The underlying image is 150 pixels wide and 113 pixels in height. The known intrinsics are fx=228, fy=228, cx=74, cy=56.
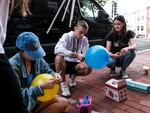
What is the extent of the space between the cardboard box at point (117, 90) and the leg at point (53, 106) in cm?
87

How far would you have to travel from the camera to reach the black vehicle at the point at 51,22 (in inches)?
155

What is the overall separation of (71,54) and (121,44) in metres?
1.27

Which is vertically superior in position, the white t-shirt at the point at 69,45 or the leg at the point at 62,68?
the white t-shirt at the point at 69,45

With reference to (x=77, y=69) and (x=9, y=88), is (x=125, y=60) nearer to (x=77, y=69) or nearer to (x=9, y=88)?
(x=77, y=69)

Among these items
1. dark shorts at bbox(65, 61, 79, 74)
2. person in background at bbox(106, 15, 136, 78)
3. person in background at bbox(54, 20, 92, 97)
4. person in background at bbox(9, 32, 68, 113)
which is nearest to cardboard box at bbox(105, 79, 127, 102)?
person in background at bbox(54, 20, 92, 97)

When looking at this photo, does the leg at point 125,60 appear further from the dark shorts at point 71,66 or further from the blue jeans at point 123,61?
the dark shorts at point 71,66

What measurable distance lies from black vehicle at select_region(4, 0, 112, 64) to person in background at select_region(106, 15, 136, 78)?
82 centimetres

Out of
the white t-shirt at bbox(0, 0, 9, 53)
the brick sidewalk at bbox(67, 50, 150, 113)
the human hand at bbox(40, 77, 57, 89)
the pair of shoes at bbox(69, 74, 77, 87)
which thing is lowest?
the brick sidewalk at bbox(67, 50, 150, 113)

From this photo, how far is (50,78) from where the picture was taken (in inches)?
81.4

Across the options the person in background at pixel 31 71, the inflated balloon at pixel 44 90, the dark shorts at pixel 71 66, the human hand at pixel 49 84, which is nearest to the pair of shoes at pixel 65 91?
the dark shorts at pixel 71 66

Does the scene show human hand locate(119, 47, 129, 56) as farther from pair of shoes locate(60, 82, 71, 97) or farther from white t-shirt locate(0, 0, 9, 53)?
white t-shirt locate(0, 0, 9, 53)

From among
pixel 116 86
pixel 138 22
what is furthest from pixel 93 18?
pixel 138 22

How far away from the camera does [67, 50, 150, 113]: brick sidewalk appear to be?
2.82 m

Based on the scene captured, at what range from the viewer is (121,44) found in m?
4.12
